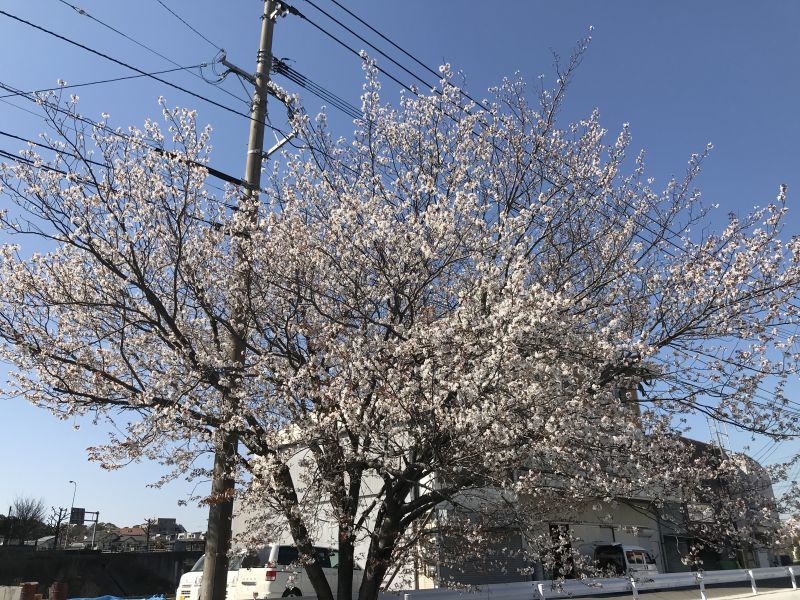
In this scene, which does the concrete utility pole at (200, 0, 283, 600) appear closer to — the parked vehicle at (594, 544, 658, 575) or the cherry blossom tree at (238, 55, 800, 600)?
the cherry blossom tree at (238, 55, 800, 600)

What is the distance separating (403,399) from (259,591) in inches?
300

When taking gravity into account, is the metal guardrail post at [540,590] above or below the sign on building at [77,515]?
below

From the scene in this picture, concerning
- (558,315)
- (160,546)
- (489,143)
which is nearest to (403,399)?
(558,315)

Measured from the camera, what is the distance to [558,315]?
7.83m

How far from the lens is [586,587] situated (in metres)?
15.1

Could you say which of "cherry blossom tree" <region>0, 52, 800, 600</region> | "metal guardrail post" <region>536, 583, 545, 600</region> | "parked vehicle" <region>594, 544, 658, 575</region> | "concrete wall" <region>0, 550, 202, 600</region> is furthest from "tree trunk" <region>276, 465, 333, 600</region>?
"concrete wall" <region>0, 550, 202, 600</region>

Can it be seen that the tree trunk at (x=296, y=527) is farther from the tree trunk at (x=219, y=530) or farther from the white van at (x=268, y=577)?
the white van at (x=268, y=577)

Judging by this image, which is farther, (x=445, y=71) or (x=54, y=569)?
(x=54, y=569)

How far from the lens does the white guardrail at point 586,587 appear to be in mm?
10927

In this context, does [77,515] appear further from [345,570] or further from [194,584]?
[345,570]

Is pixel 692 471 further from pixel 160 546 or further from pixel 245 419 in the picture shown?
pixel 160 546

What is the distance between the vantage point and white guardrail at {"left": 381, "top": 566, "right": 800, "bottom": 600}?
35.8 ft

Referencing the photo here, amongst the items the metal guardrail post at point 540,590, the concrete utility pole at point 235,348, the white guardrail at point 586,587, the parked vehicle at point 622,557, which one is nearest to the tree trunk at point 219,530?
the concrete utility pole at point 235,348

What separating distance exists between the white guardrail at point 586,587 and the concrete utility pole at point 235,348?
3.74 meters
